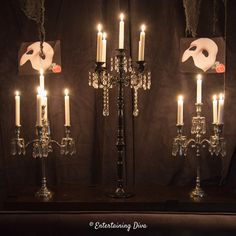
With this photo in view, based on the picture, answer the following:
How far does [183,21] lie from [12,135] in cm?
99

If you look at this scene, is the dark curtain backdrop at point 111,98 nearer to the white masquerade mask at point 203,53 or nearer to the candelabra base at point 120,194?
the white masquerade mask at point 203,53

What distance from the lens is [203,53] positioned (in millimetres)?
1769

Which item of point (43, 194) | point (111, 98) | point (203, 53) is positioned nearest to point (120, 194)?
point (43, 194)

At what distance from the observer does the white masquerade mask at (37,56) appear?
1.80 m

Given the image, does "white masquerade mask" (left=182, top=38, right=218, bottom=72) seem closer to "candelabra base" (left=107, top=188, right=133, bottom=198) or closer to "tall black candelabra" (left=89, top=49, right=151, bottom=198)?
"tall black candelabra" (left=89, top=49, right=151, bottom=198)

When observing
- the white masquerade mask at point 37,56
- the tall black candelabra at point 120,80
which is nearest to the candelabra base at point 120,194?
the tall black candelabra at point 120,80

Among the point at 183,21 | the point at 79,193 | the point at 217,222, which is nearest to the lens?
the point at 217,222

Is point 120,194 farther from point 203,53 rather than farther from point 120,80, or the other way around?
point 203,53

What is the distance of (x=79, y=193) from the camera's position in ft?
5.49

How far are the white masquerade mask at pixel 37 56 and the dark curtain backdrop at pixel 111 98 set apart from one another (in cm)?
5

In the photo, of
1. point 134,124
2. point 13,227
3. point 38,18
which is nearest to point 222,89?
point 134,124

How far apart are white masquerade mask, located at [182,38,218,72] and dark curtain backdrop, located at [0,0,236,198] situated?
4 cm

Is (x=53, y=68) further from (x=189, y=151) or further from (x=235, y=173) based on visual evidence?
(x=235, y=173)

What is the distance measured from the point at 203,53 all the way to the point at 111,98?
1.57ft
